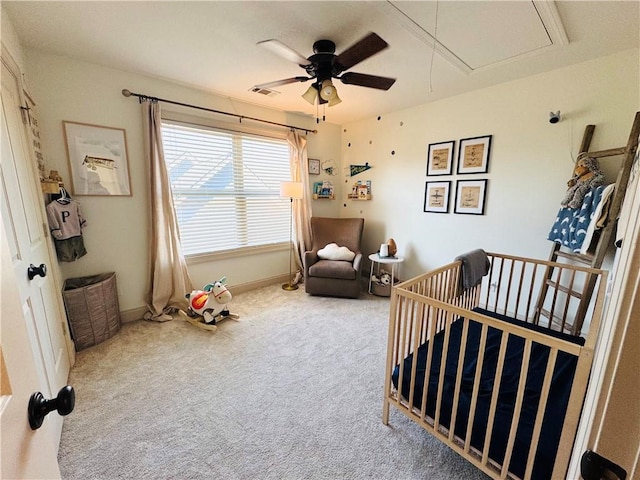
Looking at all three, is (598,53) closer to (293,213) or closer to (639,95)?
(639,95)

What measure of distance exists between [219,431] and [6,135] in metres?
1.98

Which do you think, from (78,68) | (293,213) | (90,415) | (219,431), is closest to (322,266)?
(293,213)

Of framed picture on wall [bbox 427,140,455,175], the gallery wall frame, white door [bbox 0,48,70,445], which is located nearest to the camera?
white door [bbox 0,48,70,445]

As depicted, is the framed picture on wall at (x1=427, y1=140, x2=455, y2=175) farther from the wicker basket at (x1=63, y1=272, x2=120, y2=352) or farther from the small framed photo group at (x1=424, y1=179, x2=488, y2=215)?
the wicker basket at (x1=63, y1=272, x2=120, y2=352)

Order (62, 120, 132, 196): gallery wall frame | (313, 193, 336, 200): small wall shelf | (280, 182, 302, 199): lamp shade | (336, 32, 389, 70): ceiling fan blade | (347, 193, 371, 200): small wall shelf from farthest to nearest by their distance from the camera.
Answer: (313, 193, 336, 200): small wall shelf, (347, 193, 371, 200): small wall shelf, (280, 182, 302, 199): lamp shade, (62, 120, 132, 196): gallery wall frame, (336, 32, 389, 70): ceiling fan blade

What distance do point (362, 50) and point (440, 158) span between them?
1.90 metres

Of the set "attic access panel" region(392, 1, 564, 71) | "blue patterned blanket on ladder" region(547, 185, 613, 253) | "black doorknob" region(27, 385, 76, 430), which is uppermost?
"attic access panel" region(392, 1, 564, 71)

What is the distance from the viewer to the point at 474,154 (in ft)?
9.45

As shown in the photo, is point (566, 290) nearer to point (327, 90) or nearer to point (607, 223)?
point (607, 223)

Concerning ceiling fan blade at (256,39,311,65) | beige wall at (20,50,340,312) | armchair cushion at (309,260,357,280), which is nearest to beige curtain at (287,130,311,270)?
armchair cushion at (309,260,357,280)

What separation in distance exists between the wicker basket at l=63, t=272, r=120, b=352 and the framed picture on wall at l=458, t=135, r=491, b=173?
148 inches

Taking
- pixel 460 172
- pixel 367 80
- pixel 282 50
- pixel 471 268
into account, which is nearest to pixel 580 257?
pixel 471 268

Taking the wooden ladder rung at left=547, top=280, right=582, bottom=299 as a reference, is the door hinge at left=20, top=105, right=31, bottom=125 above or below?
above

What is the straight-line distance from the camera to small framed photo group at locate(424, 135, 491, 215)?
112 inches
